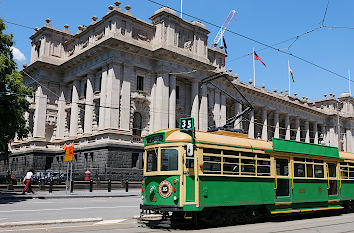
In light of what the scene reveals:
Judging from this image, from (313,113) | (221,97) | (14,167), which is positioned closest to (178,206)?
(221,97)

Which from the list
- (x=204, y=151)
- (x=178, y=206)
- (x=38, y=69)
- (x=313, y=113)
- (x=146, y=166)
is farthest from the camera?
(x=313, y=113)

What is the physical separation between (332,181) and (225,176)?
24.2 ft

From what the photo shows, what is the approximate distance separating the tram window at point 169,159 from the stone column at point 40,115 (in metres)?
36.8

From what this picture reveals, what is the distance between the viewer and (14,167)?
1882 inches

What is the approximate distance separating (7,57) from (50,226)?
15536 millimetres

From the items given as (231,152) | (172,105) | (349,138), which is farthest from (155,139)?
(349,138)

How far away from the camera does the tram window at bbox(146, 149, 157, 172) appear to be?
12086 mm

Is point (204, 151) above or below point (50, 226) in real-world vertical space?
above

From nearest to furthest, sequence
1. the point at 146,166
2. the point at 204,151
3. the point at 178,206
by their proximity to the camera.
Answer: the point at 178,206, the point at 204,151, the point at 146,166

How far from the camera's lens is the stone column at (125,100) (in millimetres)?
38031

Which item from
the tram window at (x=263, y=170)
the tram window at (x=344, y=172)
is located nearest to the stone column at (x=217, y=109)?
the tram window at (x=344, y=172)

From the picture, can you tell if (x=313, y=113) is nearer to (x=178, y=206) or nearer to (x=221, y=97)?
(x=221, y=97)

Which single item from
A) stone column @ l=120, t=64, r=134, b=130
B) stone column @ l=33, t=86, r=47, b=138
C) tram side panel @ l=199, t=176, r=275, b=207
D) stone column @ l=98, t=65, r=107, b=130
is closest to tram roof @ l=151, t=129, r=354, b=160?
tram side panel @ l=199, t=176, r=275, b=207

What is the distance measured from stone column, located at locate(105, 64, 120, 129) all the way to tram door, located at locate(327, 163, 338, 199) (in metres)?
24.4
